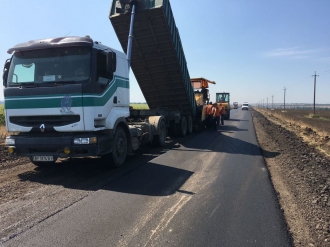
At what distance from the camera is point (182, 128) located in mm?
13930

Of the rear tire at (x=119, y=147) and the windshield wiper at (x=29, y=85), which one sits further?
the rear tire at (x=119, y=147)

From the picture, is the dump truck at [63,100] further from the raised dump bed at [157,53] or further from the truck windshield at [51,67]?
the raised dump bed at [157,53]

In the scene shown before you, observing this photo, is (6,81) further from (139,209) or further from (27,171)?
(139,209)

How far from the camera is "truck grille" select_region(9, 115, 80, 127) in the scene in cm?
595

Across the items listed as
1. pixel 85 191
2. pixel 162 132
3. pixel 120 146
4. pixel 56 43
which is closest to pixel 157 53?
pixel 162 132

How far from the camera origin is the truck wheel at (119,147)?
Result: 691cm

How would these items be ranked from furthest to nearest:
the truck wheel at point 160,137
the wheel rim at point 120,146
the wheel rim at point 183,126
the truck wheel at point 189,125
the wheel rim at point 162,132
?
the truck wheel at point 189,125
the wheel rim at point 183,126
the wheel rim at point 162,132
the truck wheel at point 160,137
the wheel rim at point 120,146

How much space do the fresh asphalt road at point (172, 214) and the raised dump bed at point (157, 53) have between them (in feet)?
18.5

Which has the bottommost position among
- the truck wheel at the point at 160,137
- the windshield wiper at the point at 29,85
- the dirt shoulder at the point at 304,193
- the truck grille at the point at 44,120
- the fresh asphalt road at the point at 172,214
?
the dirt shoulder at the point at 304,193

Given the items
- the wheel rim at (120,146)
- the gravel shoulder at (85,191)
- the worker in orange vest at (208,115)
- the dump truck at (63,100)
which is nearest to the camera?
the gravel shoulder at (85,191)

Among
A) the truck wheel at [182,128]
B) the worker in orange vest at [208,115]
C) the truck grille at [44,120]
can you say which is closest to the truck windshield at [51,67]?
the truck grille at [44,120]

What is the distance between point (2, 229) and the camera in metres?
3.71

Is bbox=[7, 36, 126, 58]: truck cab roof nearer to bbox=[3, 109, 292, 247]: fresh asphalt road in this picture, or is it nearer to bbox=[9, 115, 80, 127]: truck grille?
bbox=[9, 115, 80, 127]: truck grille

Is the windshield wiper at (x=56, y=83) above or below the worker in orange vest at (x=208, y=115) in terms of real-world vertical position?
above
